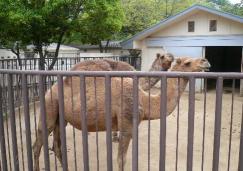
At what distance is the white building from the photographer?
12.9m

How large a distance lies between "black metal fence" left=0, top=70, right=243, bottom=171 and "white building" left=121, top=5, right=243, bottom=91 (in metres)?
5.24

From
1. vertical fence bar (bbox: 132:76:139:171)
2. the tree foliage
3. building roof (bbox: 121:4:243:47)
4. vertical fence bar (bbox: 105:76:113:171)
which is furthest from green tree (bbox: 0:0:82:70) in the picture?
vertical fence bar (bbox: 132:76:139:171)

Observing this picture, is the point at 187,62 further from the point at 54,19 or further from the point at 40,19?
the point at 54,19

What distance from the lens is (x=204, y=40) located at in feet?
44.5

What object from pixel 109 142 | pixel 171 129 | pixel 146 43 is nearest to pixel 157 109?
pixel 109 142

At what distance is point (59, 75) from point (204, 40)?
1160 centimetres

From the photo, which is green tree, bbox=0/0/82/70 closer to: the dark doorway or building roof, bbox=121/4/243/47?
building roof, bbox=121/4/243/47

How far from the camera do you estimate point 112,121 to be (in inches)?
172

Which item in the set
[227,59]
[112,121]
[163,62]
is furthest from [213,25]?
[112,121]

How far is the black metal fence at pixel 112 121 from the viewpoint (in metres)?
2.51

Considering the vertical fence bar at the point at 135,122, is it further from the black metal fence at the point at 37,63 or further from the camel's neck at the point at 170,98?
the black metal fence at the point at 37,63

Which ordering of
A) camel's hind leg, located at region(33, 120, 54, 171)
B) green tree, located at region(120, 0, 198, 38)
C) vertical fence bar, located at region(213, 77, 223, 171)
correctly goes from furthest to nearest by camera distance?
green tree, located at region(120, 0, 198, 38), camel's hind leg, located at region(33, 120, 54, 171), vertical fence bar, located at region(213, 77, 223, 171)

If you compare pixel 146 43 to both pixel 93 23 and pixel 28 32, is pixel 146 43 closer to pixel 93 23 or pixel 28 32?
pixel 93 23

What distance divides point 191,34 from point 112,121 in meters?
10.4
